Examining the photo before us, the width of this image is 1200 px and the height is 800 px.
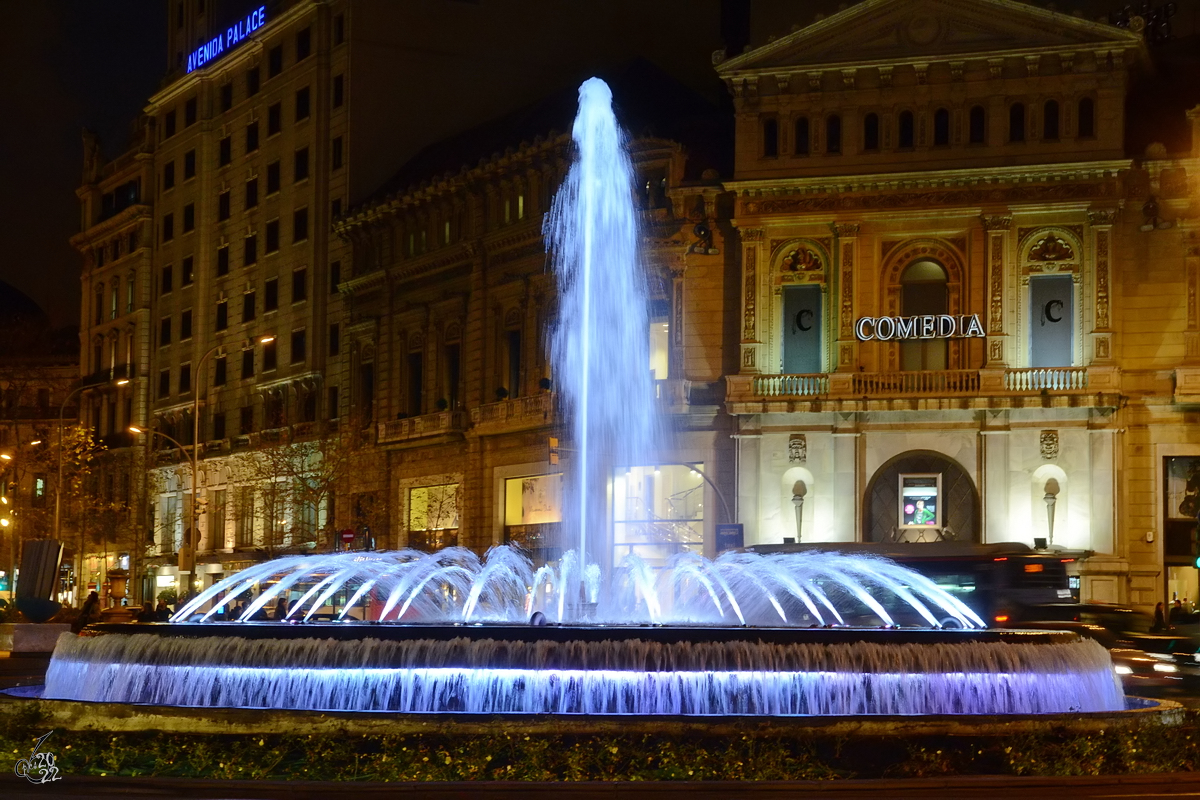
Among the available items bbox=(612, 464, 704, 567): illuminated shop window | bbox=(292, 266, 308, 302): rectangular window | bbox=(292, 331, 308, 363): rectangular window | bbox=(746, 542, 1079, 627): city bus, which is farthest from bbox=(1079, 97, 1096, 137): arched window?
bbox=(292, 331, 308, 363): rectangular window

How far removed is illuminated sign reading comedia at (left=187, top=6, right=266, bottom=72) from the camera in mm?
78562

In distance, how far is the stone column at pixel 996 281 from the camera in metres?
52.0

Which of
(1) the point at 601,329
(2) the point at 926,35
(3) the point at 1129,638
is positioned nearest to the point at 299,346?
(1) the point at 601,329

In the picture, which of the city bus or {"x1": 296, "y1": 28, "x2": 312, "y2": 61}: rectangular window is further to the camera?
{"x1": 296, "y1": 28, "x2": 312, "y2": 61}: rectangular window

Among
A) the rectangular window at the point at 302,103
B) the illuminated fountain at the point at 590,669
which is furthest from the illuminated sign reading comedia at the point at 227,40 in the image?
the illuminated fountain at the point at 590,669

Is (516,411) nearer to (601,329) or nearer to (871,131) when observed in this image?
(601,329)

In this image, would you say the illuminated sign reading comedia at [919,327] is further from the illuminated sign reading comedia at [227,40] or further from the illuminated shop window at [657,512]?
the illuminated sign reading comedia at [227,40]

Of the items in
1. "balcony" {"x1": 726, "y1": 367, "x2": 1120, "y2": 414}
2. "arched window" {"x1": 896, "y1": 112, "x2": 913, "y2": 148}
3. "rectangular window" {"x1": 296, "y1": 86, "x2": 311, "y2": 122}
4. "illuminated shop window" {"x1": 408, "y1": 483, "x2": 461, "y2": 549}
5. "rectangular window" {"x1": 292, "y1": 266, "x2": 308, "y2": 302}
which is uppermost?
"rectangular window" {"x1": 296, "y1": 86, "x2": 311, "y2": 122}

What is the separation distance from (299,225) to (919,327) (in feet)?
104

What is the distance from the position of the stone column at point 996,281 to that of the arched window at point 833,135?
17.3 ft

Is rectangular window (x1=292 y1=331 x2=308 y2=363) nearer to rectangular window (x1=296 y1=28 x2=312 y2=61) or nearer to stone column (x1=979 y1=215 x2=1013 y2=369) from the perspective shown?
rectangular window (x1=296 y1=28 x2=312 y2=61)

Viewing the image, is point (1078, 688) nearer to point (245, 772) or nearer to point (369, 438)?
point (245, 772)

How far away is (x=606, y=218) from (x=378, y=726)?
31.9m

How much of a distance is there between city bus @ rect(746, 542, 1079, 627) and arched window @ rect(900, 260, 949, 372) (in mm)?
12577
